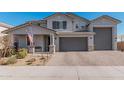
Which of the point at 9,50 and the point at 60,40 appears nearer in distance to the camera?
the point at 9,50

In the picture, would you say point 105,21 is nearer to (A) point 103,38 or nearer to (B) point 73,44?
(A) point 103,38

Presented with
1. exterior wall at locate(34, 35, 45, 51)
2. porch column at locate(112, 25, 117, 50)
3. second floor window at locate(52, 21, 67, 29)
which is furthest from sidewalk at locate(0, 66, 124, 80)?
porch column at locate(112, 25, 117, 50)

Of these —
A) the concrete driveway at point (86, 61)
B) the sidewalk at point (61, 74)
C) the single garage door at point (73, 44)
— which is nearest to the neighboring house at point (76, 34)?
the single garage door at point (73, 44)

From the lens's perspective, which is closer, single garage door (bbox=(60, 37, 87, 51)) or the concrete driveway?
the concrete driveway

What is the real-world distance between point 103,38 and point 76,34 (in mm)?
4819

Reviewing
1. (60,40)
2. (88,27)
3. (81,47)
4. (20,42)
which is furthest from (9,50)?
(88,27)

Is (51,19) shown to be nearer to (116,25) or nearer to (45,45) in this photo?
(45,45)

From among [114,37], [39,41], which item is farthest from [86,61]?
[114,37]

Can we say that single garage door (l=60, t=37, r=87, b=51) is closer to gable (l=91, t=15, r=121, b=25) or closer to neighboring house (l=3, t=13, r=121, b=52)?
neighboring house (l=3, t=13, r=121, b=52)

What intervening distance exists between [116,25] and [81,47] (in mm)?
6216

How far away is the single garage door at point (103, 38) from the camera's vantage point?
2702cm

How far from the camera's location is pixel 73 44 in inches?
1028

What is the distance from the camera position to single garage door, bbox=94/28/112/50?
27.0 metres
